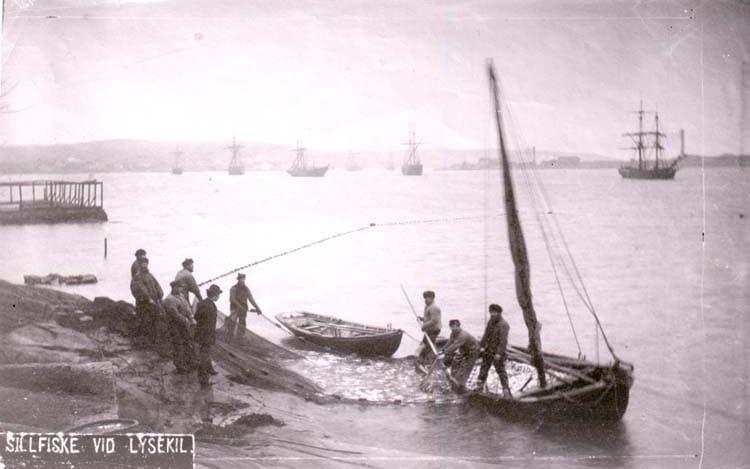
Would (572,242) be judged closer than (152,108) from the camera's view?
No

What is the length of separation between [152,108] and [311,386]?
12.4 feet

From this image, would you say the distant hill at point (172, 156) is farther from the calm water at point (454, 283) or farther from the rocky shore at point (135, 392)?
the rocky shore at point (135, 392)

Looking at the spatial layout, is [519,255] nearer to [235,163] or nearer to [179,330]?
[179,330]

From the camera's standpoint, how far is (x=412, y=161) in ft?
30.7

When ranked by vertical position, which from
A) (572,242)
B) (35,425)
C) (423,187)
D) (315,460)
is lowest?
(315,460)

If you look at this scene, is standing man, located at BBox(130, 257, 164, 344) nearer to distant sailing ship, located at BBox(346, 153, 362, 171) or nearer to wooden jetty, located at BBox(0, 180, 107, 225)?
wooden jetty, located at BBox(0, 180, 107, 225)

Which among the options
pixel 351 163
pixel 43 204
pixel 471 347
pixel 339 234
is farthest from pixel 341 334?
pixel 43 204

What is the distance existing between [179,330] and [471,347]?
3671mm

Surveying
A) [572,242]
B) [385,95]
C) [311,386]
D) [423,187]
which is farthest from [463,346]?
[572,242]

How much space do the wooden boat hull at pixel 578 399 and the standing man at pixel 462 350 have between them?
1.16 feet

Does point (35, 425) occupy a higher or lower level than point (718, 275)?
lower

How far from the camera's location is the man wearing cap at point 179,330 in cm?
597

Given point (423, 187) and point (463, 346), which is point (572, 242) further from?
point (463, 346)

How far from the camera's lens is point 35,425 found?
4.94 meters
